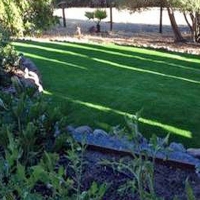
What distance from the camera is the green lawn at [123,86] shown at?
546cm

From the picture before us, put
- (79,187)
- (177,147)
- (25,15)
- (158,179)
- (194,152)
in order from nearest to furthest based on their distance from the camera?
(79,187), (158,179), (194,152), (177,147), (25,15)

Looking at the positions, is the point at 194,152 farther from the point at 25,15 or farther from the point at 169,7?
the point at 169,7

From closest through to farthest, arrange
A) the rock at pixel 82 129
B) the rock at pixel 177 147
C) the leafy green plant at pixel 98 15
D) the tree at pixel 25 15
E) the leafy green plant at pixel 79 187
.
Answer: the leafy green plant at pixel 79 187 → the rock at pixel 177 147 → the rock at pixel 82 129 → the tree at pixel 25 15 → the leafy green plant at pixel 98 15

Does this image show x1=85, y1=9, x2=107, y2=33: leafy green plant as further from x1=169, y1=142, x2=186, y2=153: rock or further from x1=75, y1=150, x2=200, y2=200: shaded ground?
x1=75, y1=150, x2=200, y2=200: shaded ground

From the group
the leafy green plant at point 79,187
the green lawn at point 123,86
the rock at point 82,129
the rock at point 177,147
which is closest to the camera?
the leafy green plant at point 79,187

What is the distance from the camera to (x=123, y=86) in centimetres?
735

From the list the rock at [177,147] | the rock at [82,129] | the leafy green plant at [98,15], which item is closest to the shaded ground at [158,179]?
the rock at [177,147]

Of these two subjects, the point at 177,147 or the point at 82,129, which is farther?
the point at 82,129

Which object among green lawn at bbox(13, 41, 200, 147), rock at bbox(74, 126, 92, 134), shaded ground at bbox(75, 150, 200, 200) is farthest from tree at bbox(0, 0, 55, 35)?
shaded ground at bbox(75, 150, 200, 200)

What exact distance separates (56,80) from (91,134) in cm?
312

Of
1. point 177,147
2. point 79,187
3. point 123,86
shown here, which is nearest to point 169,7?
point 123,86

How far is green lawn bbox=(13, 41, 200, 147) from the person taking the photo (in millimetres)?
5465

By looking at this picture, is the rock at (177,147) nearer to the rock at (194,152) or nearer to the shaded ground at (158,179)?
the rock at (194,152)

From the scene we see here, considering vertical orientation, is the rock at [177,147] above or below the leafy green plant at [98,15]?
above
